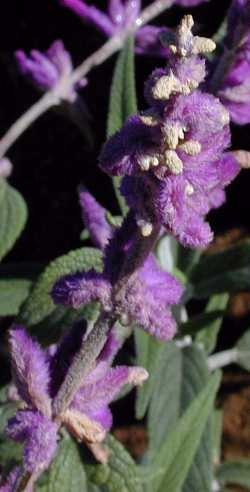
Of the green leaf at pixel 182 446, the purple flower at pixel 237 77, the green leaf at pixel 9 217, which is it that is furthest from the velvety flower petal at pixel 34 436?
the green leaf at pixel 9 217

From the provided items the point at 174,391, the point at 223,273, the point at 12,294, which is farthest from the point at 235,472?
the point at 12,294

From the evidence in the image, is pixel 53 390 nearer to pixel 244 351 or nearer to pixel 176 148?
pixel 176 148

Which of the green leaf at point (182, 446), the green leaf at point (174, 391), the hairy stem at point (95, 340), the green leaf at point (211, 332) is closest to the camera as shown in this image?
the hairy stem at point (95, 340)

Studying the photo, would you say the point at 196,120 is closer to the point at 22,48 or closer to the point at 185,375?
the point at 185,375

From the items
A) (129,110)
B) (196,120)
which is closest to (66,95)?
(129,110)

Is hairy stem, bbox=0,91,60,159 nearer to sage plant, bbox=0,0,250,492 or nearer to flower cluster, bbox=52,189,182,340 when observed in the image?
sage plant, bbox=0,0,250,492

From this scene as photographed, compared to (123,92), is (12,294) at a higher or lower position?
lower

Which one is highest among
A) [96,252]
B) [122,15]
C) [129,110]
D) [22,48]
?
[22,48]

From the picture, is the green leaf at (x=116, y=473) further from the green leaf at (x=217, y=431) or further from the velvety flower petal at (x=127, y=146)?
the green leaf at (x=217, y=431)
